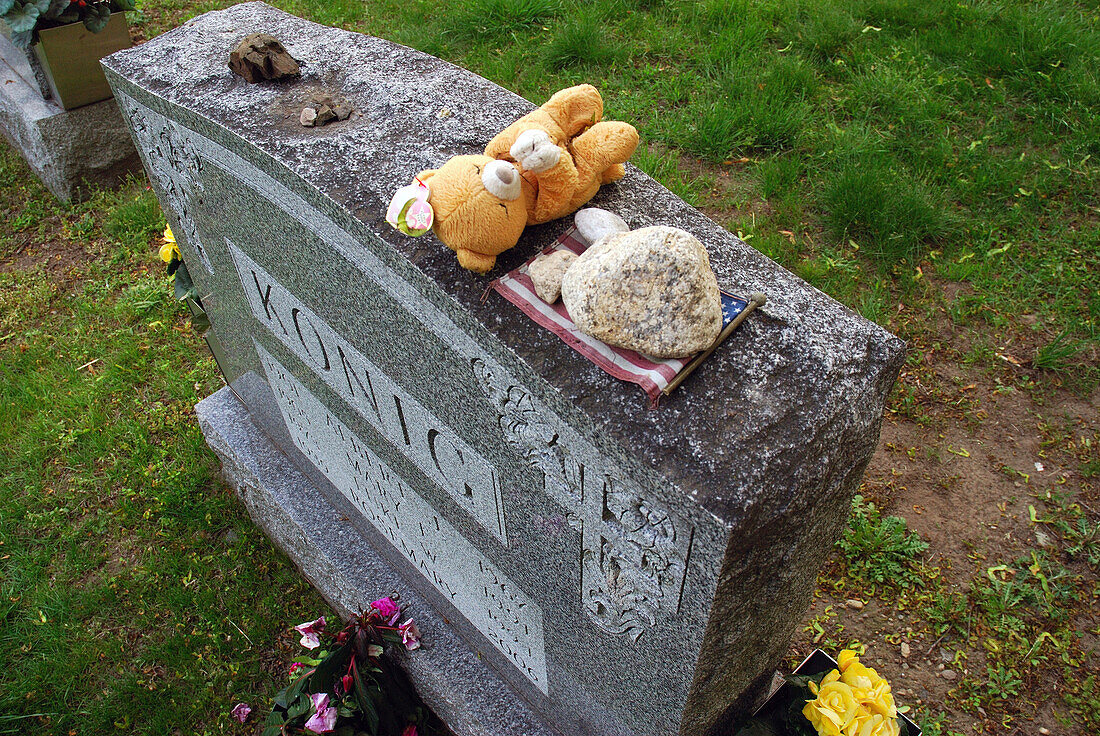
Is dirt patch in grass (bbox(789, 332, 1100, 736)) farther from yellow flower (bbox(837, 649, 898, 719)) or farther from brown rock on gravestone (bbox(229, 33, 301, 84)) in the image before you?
brown rock on gravestone (bbox(229, 33, 301, 84))

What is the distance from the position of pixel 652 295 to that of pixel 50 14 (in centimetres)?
446

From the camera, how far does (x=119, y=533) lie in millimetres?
3066

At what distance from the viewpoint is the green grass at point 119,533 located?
262 cm

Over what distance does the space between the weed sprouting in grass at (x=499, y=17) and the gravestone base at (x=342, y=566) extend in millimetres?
2696

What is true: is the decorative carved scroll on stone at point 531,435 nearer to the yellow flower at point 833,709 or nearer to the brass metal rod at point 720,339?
the brass metal rod at point 720,339

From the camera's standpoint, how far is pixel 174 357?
12.1 feet

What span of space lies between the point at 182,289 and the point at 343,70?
50.0 inches

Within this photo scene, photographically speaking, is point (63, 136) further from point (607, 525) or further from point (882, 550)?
point (882, 550)

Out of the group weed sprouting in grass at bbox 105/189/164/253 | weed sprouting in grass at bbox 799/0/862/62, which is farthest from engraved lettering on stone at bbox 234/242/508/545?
weed sprouting in grass at bbox 799/0/862/62

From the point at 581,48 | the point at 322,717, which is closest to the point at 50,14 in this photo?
the point at 581,48

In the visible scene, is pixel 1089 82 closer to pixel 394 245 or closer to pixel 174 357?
pixel 394 245

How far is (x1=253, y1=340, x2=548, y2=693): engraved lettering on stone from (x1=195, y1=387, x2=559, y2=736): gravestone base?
14 centimetres

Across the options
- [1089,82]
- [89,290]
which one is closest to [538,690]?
[89,290]

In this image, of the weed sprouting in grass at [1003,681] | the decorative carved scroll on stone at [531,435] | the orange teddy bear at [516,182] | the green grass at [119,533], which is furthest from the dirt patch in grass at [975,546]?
the green grass at [119,533]
